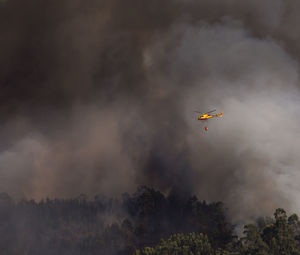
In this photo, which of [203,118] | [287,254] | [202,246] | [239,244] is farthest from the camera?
[203,118]

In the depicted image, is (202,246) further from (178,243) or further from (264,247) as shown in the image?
(264,247)

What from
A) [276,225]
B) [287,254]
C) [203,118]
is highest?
[203,118]

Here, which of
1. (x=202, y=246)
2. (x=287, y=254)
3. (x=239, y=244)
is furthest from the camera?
(x=202, y=246)

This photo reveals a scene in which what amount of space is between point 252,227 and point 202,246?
24.5m

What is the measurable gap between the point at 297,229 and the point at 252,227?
61.9 ft

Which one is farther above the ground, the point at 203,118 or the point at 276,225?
the point at 203,118

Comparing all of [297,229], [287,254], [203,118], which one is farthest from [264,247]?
[203,118]

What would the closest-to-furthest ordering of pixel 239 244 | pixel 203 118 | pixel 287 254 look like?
pixel 287 254 → pixel 239 244 → pixel 203 118

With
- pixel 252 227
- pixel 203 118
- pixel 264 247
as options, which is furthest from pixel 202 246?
pixel 203 118

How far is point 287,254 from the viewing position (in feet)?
424

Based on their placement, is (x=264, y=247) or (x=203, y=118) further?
(x=203, y=118)

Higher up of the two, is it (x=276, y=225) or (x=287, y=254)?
(x=276, y=225)

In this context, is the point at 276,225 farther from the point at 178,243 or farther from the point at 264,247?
the point at 178,243

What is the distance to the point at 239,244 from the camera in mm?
Result: 143375
